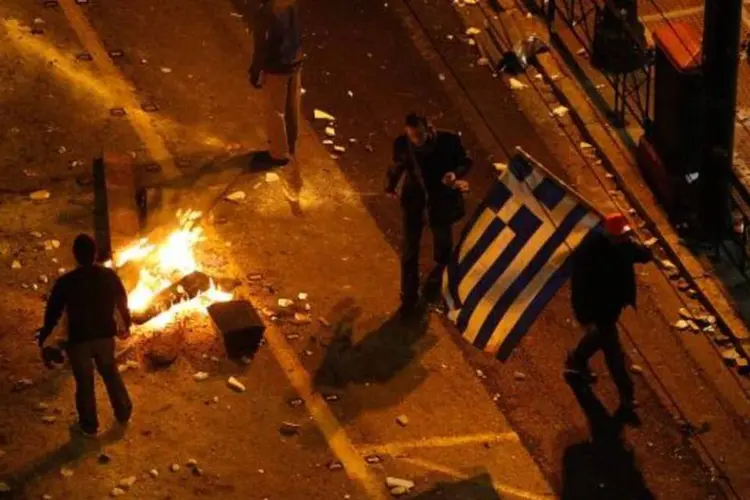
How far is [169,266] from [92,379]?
2357 mm

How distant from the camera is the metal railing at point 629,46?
19406mm

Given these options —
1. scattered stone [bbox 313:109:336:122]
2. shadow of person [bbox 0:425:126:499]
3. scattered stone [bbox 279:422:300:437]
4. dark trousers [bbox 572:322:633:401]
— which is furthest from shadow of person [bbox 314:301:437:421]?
scattered stone [bbox 313:109:336:122]

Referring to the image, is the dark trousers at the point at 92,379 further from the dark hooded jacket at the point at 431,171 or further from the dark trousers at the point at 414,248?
the dark hooded jacket at the point at 431,171

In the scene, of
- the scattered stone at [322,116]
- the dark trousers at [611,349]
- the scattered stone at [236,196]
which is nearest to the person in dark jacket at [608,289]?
the dark trousers at [611,349]

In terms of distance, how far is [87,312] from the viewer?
1483cm

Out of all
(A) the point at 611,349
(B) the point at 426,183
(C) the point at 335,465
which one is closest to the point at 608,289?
(A) the point at 611,349

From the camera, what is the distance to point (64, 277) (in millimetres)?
14852

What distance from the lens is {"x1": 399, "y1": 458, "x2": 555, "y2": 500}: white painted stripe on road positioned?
15055 millimetres

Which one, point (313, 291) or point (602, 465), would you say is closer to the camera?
point (602, 465)

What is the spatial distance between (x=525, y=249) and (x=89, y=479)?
365 centimetres

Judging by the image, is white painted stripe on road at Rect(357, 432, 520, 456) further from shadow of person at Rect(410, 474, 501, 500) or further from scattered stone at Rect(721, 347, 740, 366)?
scattered stone at Rect(721, 347, 740, 366)

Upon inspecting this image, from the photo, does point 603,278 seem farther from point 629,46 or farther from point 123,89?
point 123,89

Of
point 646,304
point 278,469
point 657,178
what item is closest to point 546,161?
point 657,178

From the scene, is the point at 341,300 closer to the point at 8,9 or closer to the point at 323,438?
the point at 323,438
